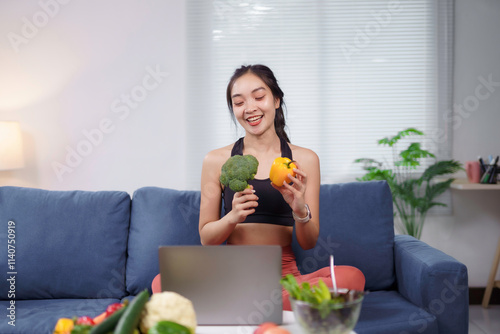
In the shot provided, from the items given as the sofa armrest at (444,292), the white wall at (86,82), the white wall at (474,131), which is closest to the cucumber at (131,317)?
the sofa armrest at (444,292)

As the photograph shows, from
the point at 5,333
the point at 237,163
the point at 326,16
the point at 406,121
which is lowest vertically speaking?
the point at 5,333

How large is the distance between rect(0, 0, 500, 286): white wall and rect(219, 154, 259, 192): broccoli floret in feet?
6.90

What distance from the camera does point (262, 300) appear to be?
1.16 m

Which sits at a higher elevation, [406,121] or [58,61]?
[58,61]

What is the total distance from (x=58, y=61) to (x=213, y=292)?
2.98m

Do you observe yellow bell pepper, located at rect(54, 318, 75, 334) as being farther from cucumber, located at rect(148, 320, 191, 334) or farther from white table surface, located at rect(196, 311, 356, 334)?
white table surface, located at rect(196, 311, 356, 334)

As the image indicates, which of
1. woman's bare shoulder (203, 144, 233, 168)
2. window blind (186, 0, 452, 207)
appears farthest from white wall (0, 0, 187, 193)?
woman's bare shoulder (203, 144, 233, 168)

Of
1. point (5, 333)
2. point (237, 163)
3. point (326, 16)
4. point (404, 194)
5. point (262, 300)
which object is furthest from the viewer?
point (326, 16)

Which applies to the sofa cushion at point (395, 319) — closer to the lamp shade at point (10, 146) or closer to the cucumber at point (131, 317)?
the cucumber at point (131, 317)

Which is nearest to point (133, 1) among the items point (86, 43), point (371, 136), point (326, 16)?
point (86, 43)

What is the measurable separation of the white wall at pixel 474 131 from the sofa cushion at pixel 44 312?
255 cm

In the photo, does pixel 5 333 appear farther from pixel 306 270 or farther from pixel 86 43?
pixel 86 43

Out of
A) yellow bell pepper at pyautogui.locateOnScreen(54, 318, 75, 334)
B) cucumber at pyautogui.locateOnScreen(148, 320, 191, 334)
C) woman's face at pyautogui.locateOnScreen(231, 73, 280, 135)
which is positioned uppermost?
woman's face at pyautogui.locateOnScreen(231, 73, 280, 135)

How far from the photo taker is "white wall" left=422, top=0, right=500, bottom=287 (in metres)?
3.58
